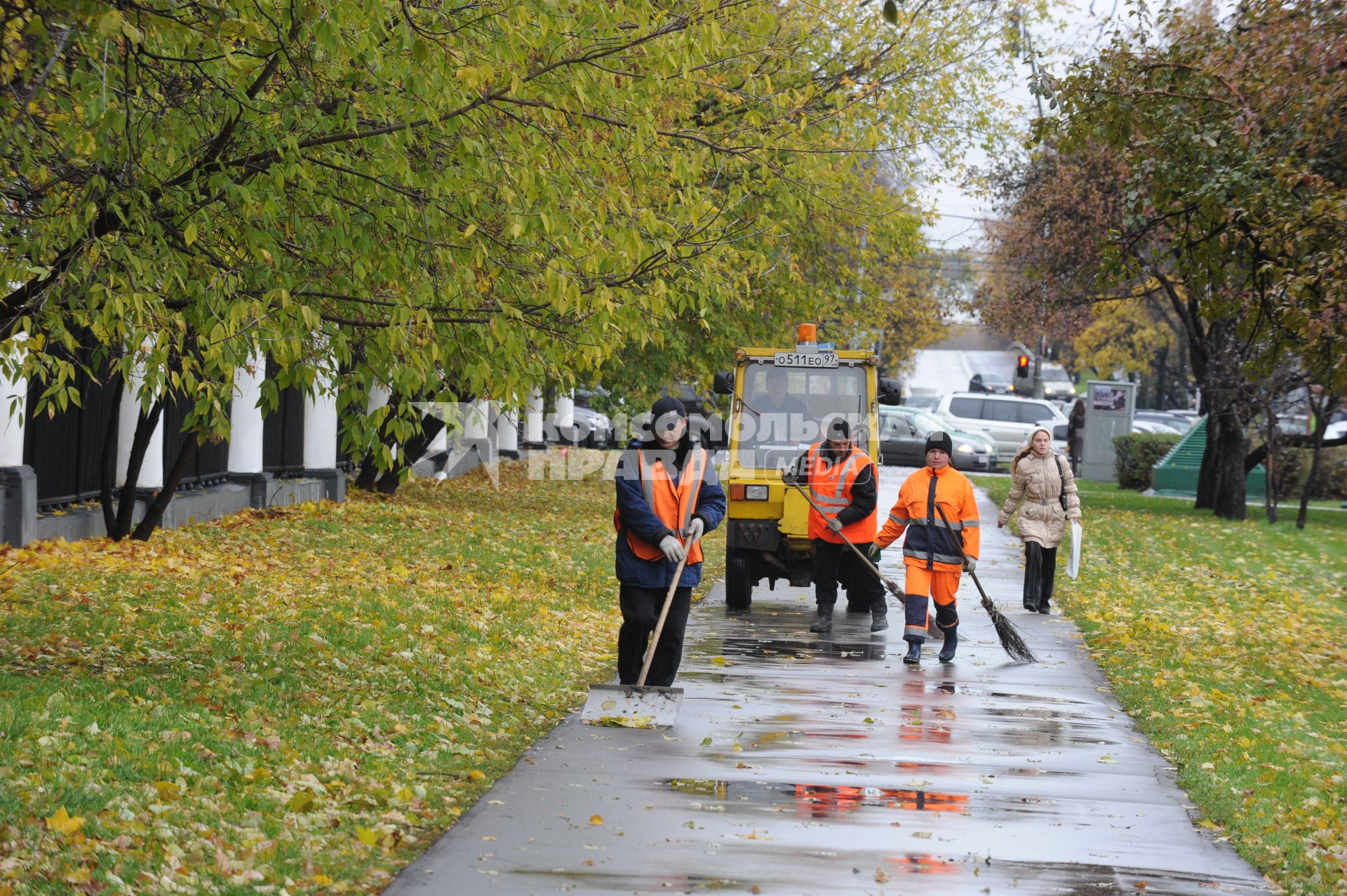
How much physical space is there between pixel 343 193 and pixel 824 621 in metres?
5.86

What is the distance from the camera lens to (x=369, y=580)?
1357 centimetres

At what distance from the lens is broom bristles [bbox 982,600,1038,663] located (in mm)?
11438

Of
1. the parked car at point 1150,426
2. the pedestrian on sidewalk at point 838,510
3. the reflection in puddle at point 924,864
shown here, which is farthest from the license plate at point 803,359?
the parked car at point 1150,426

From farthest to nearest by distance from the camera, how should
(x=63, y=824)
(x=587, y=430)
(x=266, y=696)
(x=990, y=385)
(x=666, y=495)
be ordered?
1. (x=990, y=385)
2. (x=587, y=430)
3. (x=666, y=495)
4. (x=266, y=696)
5. (x=63, y=824)

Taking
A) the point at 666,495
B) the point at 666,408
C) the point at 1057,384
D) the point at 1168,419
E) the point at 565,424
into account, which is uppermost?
the point at 1057,384

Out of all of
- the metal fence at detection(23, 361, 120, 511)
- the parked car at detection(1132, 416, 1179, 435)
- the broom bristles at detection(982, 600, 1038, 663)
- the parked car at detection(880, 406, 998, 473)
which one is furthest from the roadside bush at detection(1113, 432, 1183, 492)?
the metal fence at detection(23, 361, 120, 511)

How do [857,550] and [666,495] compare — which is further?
[857,550]

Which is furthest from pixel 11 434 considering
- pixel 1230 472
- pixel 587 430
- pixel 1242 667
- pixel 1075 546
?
pixel 587 430

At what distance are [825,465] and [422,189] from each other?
539 centimetres

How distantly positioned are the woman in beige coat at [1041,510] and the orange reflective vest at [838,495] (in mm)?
2105

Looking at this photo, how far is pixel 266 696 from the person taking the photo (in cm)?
846

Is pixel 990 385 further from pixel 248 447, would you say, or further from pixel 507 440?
pixel 248 447

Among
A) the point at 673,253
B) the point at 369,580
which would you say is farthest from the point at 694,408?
the point at 673,253

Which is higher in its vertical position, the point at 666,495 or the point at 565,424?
the point at 666,495
